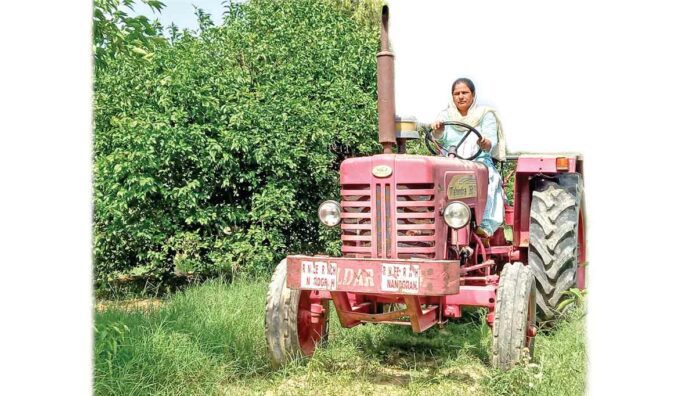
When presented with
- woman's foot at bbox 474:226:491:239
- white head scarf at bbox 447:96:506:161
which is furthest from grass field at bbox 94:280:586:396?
white head scarf at bbox 447:96:506:161

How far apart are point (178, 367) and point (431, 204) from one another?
6.00 feet

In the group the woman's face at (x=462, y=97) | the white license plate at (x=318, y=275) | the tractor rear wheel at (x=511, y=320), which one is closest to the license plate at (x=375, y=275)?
the white license plate at (x=318, y=275)

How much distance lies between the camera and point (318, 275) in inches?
160

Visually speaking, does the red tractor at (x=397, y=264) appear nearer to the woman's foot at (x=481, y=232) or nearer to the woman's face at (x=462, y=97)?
the woman's foot at (x=481, y=232)

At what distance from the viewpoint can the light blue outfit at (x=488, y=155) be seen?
5132mm

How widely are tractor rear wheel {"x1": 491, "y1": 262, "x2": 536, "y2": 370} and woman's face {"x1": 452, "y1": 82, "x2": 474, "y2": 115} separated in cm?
169

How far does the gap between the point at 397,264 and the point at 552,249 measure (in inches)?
76.4

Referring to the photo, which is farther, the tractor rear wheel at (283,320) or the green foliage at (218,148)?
the green foliage at (218,148)

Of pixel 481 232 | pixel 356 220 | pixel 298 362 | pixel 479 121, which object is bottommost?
pixel 298 362

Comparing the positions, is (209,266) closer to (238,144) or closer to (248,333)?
(238,144)

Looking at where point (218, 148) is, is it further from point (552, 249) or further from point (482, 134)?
point (552, 249)

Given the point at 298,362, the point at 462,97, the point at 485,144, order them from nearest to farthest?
the point at 298,362 < the point at 485,144 < the point at 462,97

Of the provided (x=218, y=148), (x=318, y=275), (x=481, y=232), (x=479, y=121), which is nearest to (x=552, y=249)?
(x=481, y=232)

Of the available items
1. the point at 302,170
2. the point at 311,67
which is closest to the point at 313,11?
the point at 311,67
